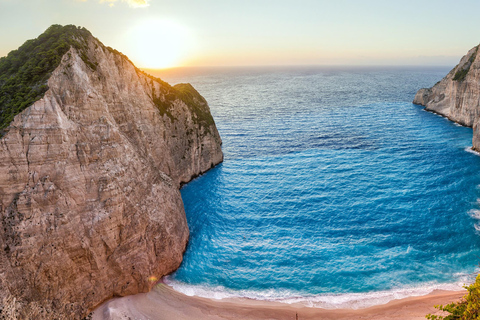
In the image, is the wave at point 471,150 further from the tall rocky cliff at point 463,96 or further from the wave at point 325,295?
the wave at point 325,295

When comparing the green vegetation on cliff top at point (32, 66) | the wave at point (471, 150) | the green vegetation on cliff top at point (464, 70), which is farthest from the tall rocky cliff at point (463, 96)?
the green vegetation on cliff top at point (32, 66)

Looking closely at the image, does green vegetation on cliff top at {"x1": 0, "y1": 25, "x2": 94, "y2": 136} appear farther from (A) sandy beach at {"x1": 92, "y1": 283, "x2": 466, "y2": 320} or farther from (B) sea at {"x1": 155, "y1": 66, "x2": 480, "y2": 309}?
(B) sea at {"x1": 155, "y1": 66, "x2": 480, "y2": 309}

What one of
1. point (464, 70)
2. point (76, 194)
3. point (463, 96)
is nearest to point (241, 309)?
point (76, 194)

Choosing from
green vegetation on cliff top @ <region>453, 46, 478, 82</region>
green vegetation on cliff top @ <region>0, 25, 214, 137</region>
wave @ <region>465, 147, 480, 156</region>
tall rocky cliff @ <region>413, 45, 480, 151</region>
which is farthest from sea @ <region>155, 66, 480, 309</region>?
green vegetation on cliff top @ <region>0, 25, 214, 137</region>

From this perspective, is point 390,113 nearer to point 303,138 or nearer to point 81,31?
point 303,138

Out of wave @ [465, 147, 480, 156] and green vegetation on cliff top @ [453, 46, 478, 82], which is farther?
green vegetation on cliff top @ [453, 46, 478, 82]
